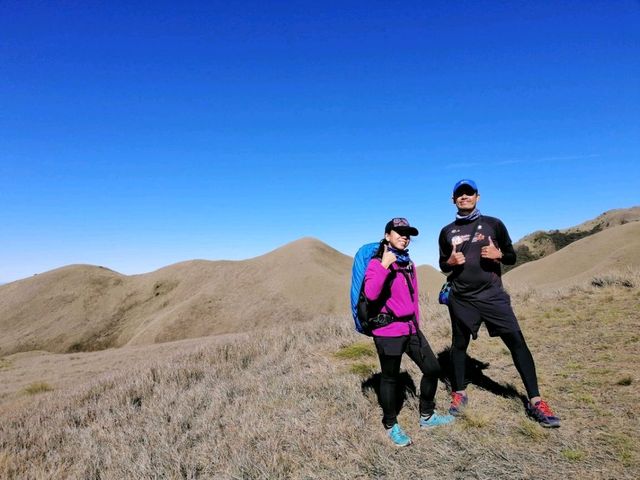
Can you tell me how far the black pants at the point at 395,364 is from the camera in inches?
144

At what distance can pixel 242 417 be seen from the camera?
4.64m

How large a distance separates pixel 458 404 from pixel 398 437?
36.7 inches

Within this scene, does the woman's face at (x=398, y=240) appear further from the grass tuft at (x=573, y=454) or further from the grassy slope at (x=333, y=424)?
the grass tuft at (x=573, y=454)

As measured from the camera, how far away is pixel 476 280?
161 inches

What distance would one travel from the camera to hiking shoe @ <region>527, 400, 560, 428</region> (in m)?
3.60

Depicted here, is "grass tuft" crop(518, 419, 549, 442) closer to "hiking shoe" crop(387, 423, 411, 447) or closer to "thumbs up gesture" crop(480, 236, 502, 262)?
"hiking shoe" crop(387, 423, 411, 447)

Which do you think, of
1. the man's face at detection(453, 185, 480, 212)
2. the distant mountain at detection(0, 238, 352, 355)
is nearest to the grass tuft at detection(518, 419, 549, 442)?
the man's face at detection(453, 185, 480, 212)

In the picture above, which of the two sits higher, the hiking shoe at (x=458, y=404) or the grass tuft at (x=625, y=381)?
the hiking shoe at (x=458, y=404)

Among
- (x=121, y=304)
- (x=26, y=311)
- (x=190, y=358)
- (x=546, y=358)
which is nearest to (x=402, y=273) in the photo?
(x=546, y=358)

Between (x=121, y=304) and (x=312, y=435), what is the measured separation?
180ft

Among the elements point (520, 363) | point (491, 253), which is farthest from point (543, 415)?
point (491, 253)

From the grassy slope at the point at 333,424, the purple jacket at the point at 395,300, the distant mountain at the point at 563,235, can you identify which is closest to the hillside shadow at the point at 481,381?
the grassy slope at the point at 333,424

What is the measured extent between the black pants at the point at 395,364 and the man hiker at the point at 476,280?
2.05 feet

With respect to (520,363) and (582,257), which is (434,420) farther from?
(582,257)
